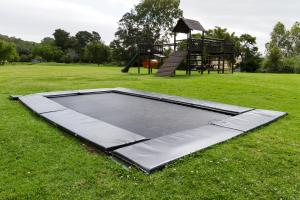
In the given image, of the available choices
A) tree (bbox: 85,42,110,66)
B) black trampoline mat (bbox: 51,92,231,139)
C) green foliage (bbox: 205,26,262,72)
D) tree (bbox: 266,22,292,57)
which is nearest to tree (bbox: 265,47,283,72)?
green foliage (bbox: 205,26,262,72)

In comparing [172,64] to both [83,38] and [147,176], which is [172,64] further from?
[83,38]

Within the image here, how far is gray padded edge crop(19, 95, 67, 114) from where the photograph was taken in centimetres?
472

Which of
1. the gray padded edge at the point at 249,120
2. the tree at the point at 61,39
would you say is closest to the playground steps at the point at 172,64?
the gray padded edge at the point at 249,120

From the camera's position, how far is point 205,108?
16.7ft

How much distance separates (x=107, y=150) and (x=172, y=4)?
3136cm

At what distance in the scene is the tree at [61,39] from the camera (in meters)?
52.0

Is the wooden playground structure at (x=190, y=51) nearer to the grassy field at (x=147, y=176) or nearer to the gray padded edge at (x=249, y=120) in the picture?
the gray padded edge at (x=249, y=120)

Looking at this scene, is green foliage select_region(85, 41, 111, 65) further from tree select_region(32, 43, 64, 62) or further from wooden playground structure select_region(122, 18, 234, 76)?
wooden playground structure select_region(122, 18, 234, 76)

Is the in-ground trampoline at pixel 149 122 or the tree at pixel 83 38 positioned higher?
the tree at pixel 83 38

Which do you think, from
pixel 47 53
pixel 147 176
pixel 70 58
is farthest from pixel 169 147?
pixel 47 53

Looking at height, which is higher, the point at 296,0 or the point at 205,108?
the point at 296,0

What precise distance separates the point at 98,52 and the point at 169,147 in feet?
114

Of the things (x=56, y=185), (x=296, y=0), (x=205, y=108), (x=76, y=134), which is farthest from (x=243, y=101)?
(x=296, y=0)

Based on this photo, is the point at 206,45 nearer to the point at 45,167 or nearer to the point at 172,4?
the point at 45,167
